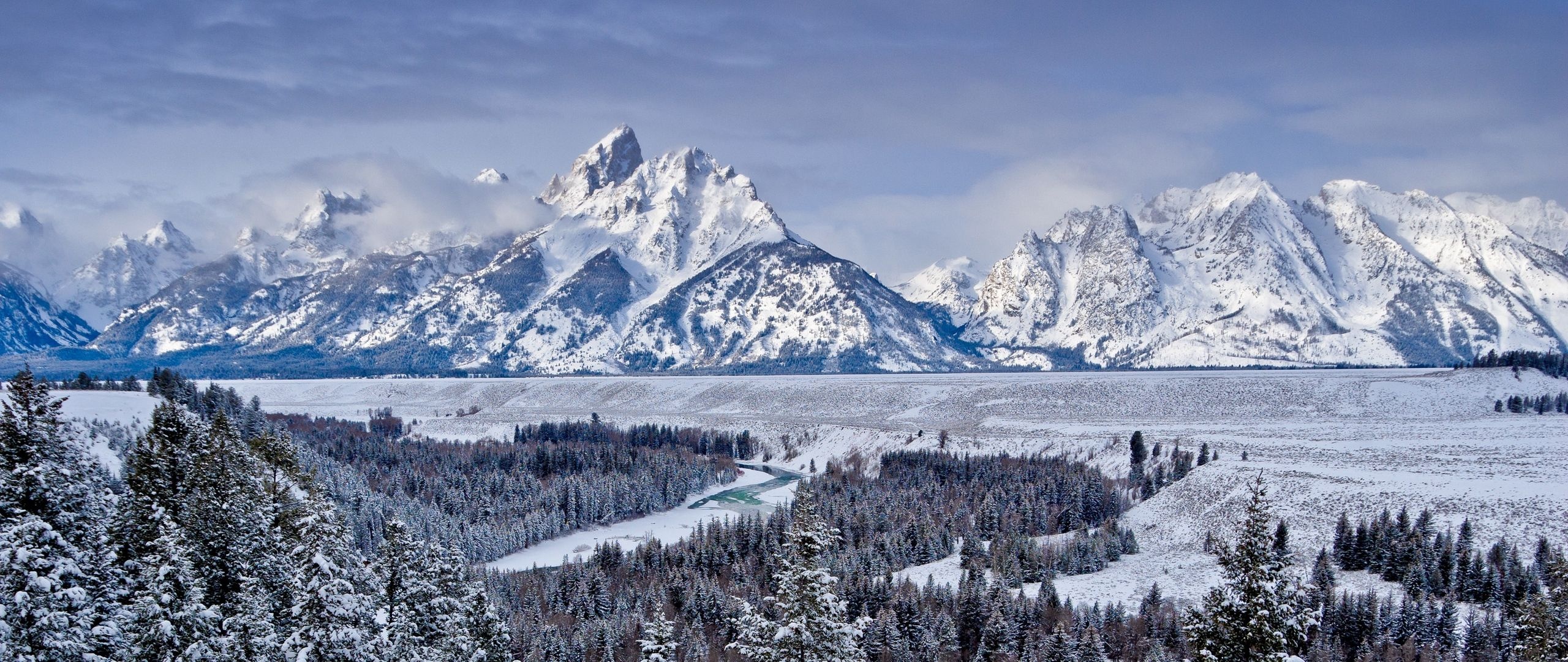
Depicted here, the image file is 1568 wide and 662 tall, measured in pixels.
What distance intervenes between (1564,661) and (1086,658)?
35.2m

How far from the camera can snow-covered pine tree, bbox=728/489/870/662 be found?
23.7m

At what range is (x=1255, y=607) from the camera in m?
21.7

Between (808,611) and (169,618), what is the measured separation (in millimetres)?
17306

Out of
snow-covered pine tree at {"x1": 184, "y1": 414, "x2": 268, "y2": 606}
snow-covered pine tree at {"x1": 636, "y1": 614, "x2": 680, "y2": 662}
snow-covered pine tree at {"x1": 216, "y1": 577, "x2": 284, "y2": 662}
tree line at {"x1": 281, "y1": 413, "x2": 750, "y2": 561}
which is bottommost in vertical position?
tree line at {"x1": 281, "y1": 413, "x2": 750, "y2": 561}

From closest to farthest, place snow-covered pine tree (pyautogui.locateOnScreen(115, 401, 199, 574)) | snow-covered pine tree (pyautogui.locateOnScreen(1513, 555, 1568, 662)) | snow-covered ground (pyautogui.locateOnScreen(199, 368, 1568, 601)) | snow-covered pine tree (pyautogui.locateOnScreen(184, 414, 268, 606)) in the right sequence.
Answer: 1. snow-covered pine tree (pyautogui.locateOnScreen(1513, 555, 1568, 662))
2. snow-covered pine tree (pyautogui.locateOnScreen(184, 414, 268, 606))
3. snow-covered pine tree (pyautogui.locateOnScreen(115, 401, 199, 574))
4. snow-covered ground (pyautogui.locateOnScreen(199, 368, 1568, 601))

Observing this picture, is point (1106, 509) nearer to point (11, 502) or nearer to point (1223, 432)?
point (1223, 432)

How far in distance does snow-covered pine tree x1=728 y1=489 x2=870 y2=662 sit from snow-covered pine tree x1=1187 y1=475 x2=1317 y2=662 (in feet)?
29.0

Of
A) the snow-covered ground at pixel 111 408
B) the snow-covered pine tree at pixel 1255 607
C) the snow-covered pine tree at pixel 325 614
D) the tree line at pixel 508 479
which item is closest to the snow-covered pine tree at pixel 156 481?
the snow-covered pine tree at pixel 325 614

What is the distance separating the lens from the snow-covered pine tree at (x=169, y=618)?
23594 mm

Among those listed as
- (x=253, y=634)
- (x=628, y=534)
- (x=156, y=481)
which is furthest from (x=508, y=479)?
(x=253, y=634)

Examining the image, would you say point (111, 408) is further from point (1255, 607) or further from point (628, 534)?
point (1255, 607)

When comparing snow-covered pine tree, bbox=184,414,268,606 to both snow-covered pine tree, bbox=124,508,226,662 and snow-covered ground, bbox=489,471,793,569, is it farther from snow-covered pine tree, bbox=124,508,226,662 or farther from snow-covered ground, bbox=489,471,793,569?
snow-covered ground, bbox=489,471,793,569

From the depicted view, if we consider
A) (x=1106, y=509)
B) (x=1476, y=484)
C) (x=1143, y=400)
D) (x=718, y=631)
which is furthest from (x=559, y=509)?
(x=1143, y=400)

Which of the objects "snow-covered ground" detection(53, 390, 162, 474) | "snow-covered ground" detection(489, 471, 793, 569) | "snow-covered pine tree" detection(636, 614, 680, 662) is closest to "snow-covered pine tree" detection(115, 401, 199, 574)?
"snow-covered pine tree" detection(636, 614, 680, 662)
